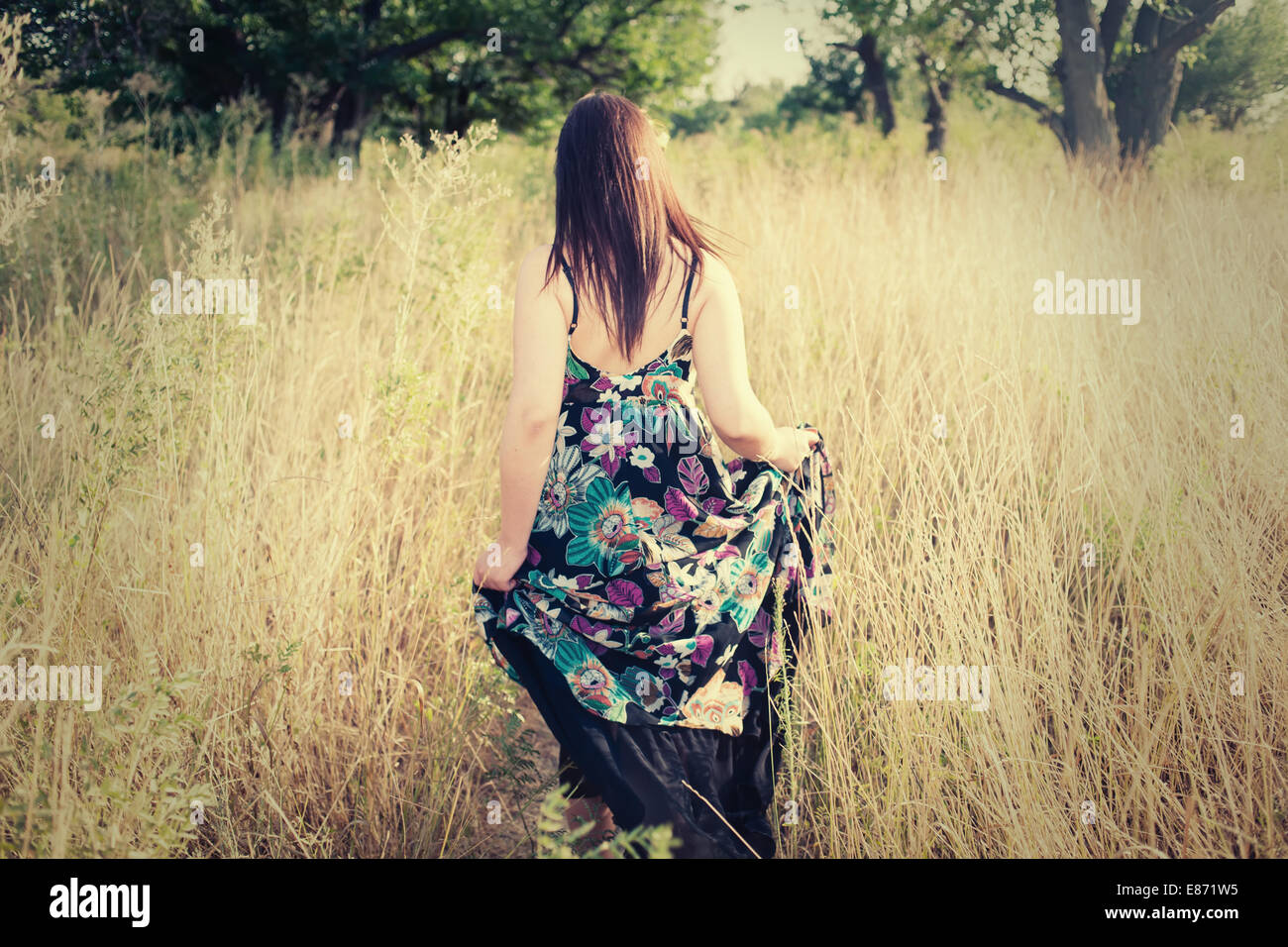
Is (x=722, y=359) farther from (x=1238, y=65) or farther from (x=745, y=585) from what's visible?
(x=1238, y=65)

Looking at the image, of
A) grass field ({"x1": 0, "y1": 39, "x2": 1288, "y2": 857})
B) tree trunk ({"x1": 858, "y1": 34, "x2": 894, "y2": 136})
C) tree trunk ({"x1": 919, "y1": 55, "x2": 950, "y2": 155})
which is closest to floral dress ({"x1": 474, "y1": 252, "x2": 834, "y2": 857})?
grass field ({"x1": 0, "y1": 39, "x2": 1288, "y2": 857})

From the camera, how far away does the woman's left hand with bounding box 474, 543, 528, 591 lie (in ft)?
5.06

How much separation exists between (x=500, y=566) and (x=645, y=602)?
0.31m

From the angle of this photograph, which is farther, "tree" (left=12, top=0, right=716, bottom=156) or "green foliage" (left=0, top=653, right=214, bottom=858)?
"tree" (left=12, top=0, right=716, bottom=156)

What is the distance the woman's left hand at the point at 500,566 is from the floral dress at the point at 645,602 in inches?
1.1

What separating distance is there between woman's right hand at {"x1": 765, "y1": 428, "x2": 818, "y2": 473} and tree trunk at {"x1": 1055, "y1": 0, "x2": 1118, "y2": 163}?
4.92 m

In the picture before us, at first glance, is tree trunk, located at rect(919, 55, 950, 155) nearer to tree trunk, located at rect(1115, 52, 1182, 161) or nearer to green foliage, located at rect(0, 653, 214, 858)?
tree trunk, located at rect(1115, 52, 1182, 161)

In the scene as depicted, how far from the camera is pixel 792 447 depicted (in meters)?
1.71

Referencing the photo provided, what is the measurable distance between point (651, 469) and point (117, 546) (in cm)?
131

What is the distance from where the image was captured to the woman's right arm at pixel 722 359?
1.48 m

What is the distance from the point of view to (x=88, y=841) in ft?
4.25

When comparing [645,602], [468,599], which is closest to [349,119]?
[468,599]

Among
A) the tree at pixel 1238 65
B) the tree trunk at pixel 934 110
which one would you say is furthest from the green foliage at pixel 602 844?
the tree trunk at pixel 934 110

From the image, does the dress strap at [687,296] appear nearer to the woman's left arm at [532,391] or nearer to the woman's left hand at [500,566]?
the woman's left arm at [532,391]
